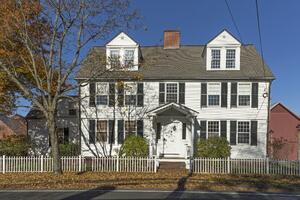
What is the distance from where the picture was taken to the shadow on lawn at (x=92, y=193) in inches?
432

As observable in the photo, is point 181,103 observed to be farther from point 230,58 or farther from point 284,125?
point 284,125

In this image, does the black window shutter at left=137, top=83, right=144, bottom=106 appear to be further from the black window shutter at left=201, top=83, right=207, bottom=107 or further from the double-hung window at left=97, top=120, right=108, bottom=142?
the black window shutter at left=201, top=83, right=207, bottom=107

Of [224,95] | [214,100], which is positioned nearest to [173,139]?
[214,100]

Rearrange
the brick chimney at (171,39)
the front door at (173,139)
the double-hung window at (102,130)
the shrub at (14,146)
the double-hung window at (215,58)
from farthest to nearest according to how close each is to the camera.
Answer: the brick chimney at (171,39) → the double-hung window at (102,130) → the double-hung window at (215,58) → the front door at (173,139) → the shrub at (14,146)

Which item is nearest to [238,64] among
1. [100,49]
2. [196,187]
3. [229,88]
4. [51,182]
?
[229,88]

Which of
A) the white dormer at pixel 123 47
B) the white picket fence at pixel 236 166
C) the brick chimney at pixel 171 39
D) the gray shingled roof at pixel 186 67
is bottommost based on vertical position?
the white picket fence at pixel 236 166

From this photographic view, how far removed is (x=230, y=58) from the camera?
2352cm

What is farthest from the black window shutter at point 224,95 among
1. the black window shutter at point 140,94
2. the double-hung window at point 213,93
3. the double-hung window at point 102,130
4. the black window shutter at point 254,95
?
the double-hung window at point 102,130

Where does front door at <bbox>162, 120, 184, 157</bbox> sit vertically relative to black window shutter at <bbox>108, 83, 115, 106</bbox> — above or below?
below

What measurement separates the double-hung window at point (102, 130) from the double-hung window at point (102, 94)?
4.28 ft

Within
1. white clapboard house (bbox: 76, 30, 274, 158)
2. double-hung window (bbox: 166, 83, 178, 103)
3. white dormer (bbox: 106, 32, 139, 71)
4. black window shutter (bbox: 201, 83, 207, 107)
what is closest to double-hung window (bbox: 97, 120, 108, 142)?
white clapboard house (bbox: 76, 30, 274, 158)

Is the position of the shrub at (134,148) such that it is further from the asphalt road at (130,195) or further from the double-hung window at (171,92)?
the asphalt road at (130,195)

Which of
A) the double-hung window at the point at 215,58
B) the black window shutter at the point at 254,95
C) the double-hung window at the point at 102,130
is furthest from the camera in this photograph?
the double-hung window at the point at 102,130

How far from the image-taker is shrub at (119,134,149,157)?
2068cm
